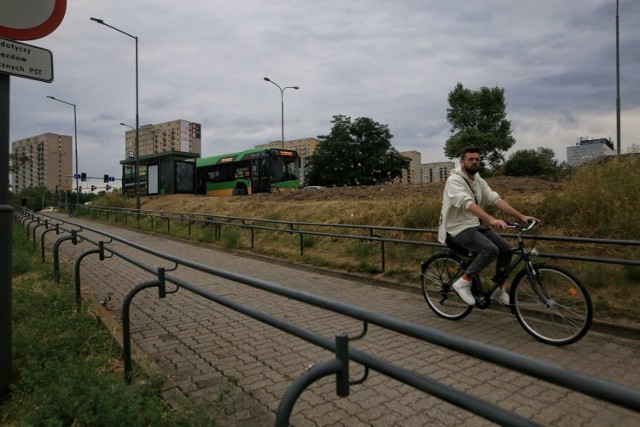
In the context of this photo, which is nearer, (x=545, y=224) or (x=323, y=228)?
(x=545, y=224)

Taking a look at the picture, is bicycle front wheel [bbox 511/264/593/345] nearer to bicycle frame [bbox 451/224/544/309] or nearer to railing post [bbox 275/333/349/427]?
bicycle frame [bbox 451/224/544/309]

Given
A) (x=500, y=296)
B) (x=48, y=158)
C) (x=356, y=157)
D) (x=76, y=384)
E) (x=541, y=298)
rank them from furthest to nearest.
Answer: (x=48, y=158)
(x=356, y=157)
(x=500, y=296)
(x=541, y=298)
(x=76, y=384)

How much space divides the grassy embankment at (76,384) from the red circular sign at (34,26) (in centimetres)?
235

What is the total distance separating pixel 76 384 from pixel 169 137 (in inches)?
2842

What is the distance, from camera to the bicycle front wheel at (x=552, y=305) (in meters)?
4.22

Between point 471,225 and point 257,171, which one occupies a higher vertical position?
point 257,171

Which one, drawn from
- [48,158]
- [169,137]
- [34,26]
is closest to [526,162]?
[34,26]

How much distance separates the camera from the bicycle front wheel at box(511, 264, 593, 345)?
13.8ft

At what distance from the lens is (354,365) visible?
188cm

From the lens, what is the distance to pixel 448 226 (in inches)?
197

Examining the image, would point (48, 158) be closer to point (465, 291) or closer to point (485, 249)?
point (465, 291)

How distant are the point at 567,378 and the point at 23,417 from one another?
3.09m

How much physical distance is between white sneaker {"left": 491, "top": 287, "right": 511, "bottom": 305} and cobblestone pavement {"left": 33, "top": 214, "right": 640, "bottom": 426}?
0.32m

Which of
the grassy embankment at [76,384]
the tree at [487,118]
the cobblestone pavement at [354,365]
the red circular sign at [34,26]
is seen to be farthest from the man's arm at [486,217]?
the tree at [487,118]
